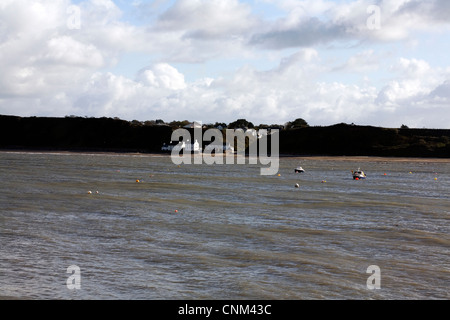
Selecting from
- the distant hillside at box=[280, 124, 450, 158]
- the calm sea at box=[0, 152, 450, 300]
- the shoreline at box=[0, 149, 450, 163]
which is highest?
the distant hillside at box=[280, 124, 450, 158]

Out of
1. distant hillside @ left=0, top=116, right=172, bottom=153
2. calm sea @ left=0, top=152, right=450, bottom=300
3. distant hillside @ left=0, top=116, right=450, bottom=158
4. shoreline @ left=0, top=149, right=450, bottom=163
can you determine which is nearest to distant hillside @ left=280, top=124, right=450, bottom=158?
distant hillside @ left=0, top=116, right=450, bottom=158

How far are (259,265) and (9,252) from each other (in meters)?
9.21

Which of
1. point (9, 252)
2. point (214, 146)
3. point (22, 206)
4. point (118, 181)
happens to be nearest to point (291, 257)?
point (9, 252)

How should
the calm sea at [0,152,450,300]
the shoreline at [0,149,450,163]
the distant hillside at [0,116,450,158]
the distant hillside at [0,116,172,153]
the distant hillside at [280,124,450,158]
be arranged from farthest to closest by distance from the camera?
the distant hillside at [0,116,172,153], the distant hillside at [0,116,450,158], the distant hillside at [280,124,450,158], the shoreline at [0,149,450,163], the calm sea at [0,152,450,300]

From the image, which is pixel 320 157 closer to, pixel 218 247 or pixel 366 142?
pixel 366 142

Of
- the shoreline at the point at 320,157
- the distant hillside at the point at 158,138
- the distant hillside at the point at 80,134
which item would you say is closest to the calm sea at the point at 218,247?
the shoreline at the point at 320,157

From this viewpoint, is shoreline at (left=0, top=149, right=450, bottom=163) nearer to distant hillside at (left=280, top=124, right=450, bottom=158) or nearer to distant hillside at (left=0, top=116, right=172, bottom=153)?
distant hillside at (left=280, top=124, right=450, bottom=158)

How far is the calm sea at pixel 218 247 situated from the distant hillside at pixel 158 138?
11204 cm

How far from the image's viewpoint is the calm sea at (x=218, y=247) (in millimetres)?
16484

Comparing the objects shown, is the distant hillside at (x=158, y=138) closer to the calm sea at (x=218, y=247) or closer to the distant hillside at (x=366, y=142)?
the distant hillside at (x=366, y=142)

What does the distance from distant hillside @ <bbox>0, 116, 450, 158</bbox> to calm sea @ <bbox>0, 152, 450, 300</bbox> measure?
368 feet

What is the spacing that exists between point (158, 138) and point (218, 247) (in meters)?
139

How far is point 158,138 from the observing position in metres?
160

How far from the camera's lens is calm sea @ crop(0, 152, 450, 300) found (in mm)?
16484
